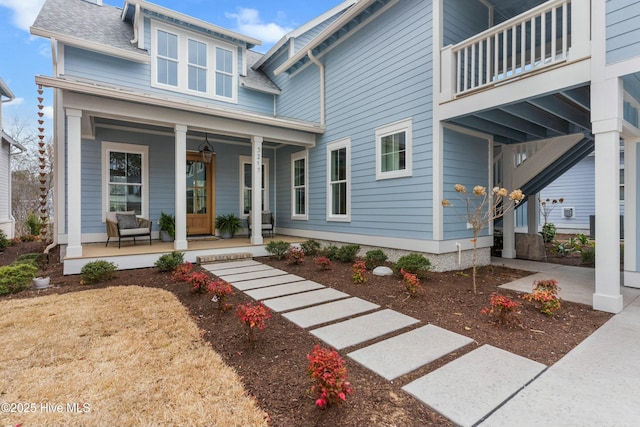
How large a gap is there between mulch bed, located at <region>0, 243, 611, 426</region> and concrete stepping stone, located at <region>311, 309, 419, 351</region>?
139mm

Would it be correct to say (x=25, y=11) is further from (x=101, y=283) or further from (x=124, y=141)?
(x=101, y=283)

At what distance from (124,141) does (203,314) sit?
6.01 metres

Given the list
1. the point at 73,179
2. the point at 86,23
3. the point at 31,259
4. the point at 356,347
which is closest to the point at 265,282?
the point at 356,347

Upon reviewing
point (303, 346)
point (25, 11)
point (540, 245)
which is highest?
point (25, 11)

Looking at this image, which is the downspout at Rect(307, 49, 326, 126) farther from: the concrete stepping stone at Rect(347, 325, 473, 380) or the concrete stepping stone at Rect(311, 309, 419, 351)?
the concrete stepping stone at Rect(347, 325, 473, 380)

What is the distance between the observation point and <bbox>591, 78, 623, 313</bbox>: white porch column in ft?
11.2

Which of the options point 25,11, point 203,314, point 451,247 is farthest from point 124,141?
point 25,11

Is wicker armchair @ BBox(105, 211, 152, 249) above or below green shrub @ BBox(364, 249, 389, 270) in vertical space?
above

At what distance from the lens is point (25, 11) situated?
43.9 feet

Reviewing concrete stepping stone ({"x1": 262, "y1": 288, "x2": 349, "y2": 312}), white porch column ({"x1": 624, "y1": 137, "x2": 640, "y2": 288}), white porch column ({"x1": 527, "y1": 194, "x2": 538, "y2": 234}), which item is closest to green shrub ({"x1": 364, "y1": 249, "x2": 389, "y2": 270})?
concrete stepping stone ({"x1": 262, "y1": 288, "x2": 349, "y2": 312})

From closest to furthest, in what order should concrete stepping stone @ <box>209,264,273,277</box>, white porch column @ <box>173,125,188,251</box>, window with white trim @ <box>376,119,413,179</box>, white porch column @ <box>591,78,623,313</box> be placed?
white porch column @ <box>591,78,623,313</box> < concrete stepping stone @ <box>209,264,273,277</box> < window with white trim @ <box>376,119,413,179</box> < white porch column @ <box>173,125,188,251</box>

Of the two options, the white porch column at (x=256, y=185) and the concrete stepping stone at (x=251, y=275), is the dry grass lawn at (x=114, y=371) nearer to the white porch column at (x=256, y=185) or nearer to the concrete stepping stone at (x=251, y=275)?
the concrete stepping stone at (x=251, y=275)

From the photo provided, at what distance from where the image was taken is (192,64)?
27.4 feet

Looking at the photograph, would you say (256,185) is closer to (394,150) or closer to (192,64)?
(394,150)
